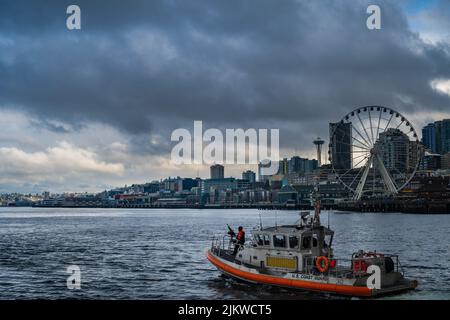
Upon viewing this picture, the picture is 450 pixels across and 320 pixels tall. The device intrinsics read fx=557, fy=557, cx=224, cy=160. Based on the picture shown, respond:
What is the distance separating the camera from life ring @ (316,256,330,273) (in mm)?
27172

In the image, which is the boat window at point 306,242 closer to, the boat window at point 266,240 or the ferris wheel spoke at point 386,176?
the boat window at point 266,240

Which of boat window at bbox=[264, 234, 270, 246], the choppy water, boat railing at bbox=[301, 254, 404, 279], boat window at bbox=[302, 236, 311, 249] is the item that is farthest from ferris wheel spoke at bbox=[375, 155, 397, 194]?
boat railing at bbox=[301, 254, 404, 279]

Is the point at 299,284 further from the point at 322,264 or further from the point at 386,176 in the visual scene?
the point at 386,176

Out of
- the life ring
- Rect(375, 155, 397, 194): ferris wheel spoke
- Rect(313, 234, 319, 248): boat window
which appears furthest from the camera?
Rect(375, 155, 397, 194): ferris wheel spoke

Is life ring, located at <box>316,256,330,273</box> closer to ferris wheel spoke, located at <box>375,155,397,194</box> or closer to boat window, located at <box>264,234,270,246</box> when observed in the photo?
boat window, located at <box>264,234,270,246</box>

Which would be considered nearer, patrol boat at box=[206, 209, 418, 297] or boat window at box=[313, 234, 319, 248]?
patrol boat at box=[206, 209, 418, 297]

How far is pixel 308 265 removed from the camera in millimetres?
28234

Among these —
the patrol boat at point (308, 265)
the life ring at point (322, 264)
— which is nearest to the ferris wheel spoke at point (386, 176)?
the patrol boat at point (308, 265)

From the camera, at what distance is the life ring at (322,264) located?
27.2 m
